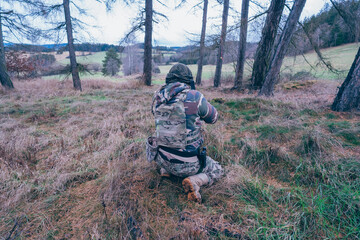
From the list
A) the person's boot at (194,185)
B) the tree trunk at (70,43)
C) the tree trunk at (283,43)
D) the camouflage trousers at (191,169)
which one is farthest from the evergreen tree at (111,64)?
the person's boot at (194,185)

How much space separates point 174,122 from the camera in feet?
6.35

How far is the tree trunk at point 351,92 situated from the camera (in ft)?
12.5

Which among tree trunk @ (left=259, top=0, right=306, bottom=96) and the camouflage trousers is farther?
tree trunk @ (left=259, top=0, right=306, bottom=96)

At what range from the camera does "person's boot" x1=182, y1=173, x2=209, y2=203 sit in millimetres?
1879

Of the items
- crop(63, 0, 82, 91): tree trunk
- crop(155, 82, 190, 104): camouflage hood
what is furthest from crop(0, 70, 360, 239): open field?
crop(63, 0, 82, 91): tree trunk

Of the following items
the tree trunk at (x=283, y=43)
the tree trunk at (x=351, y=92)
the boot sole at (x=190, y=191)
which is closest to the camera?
the boot sole at (x=190, y=191)

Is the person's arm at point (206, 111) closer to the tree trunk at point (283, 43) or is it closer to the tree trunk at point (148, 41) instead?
the tree trunk at point (283, 43)

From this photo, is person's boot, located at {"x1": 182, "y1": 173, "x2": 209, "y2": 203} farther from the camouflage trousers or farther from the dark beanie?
the dark beanie

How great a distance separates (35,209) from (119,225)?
1.02 meters

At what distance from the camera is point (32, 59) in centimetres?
1658

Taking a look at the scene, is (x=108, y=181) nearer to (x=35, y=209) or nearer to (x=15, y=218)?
(x=35, y=209)

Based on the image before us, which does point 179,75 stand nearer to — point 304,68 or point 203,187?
point 203,187

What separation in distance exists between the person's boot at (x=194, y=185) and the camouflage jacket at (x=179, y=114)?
351mm

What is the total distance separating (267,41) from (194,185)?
7751mm
